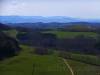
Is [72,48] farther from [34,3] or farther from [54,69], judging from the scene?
[34,3]

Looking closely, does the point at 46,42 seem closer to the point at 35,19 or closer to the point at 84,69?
the point at 35,19

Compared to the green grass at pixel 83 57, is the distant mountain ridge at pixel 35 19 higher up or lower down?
higher up

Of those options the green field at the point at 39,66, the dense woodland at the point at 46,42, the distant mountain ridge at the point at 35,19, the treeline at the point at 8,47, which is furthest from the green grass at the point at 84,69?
the treeline at the point at 8,47

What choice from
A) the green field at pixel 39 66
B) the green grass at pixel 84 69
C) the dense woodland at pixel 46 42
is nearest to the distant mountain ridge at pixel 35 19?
the dense woodland at pixel 46 42

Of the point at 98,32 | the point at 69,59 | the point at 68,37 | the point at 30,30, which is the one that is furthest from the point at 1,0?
the point at 98,32

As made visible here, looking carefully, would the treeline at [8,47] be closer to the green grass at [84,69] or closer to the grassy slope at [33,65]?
the grassy slope at [33,65]

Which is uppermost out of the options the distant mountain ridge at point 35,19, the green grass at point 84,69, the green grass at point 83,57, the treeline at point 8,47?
the distant mountain ridge at point 35,19

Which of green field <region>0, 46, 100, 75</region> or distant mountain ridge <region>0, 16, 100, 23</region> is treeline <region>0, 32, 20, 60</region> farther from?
distant mountain ridge <region>0, 16, 100, 23</region>

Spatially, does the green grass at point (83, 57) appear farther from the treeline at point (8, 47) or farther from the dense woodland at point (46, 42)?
the treeline at point (8, 47)
